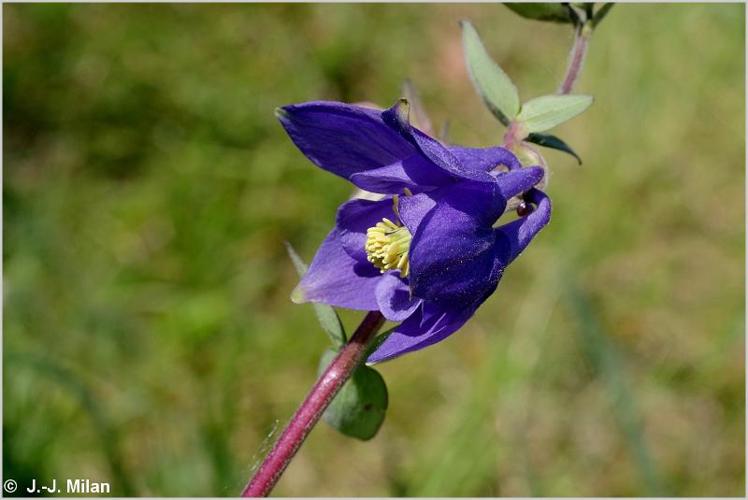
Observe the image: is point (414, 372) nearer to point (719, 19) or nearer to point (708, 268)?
point (708, 268)

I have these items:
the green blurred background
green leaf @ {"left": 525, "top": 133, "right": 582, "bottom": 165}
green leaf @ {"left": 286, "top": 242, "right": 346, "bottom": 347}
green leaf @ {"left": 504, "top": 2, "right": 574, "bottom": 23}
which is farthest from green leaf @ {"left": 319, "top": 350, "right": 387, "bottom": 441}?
the green blurred background

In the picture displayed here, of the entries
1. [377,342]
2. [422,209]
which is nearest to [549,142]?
[422,209]

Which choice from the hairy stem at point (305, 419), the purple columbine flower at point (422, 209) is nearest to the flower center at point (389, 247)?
the purple columbine flower at point (422, 209)

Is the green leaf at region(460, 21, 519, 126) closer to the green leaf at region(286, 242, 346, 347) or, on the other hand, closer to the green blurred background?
the green leaf at region(286, 242, 346, 347)

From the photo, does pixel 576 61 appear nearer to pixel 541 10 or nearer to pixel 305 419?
pixel 541 10

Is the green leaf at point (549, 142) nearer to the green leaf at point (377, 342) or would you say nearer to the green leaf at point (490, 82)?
the green leaf at point (490, 82)
